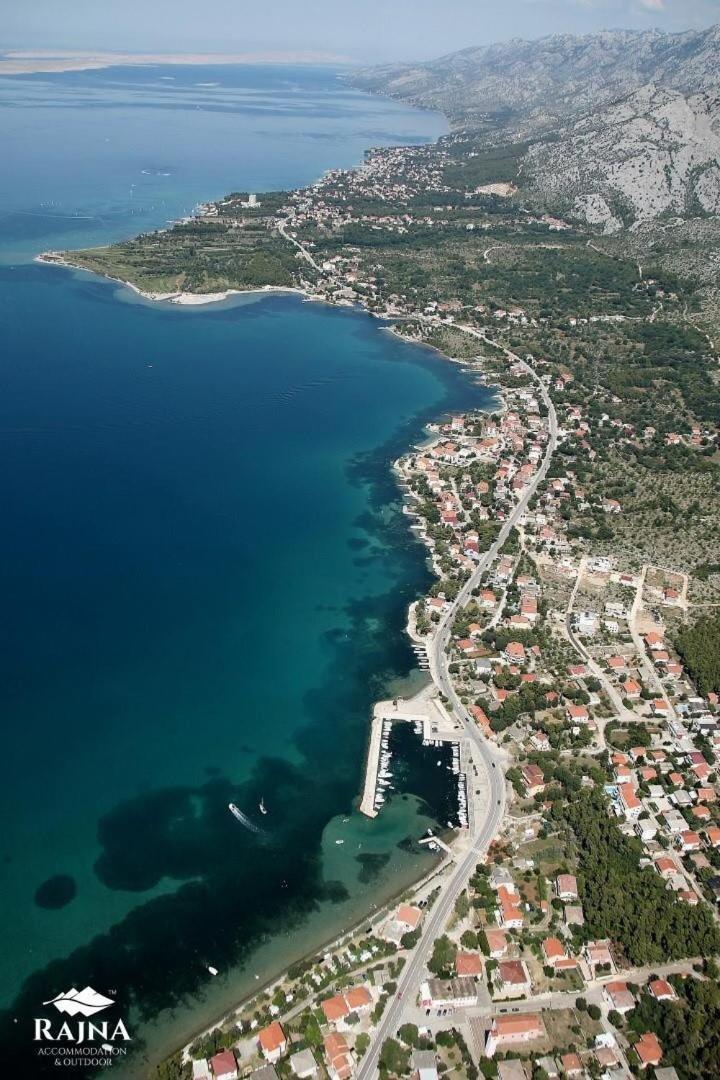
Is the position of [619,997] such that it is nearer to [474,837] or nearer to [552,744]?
[474,837]

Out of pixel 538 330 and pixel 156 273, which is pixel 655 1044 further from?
pixel 156 273

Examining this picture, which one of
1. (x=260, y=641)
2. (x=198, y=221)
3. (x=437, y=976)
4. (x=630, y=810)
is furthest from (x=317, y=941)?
(x=198, y=221)

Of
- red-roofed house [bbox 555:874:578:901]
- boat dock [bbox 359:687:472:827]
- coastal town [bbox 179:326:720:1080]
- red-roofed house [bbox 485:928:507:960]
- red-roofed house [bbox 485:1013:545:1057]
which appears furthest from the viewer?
boat dock [bbox 359:687:472:827]

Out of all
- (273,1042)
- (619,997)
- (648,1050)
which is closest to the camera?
(273,1042)

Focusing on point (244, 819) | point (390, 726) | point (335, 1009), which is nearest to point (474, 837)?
point (390, 726)

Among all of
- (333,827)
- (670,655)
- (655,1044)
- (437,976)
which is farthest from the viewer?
(670,655)

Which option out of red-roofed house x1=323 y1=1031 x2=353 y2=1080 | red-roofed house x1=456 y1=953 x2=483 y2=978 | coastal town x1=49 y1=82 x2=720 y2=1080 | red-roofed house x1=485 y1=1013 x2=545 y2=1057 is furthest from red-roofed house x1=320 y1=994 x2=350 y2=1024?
red-roofed house x1=485 y1=1013 x2=545 y2=1057

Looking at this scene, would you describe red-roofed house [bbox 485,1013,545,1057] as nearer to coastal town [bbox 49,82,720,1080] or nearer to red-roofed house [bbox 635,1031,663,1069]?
coastal town [bbox 49,82,720,1080]
